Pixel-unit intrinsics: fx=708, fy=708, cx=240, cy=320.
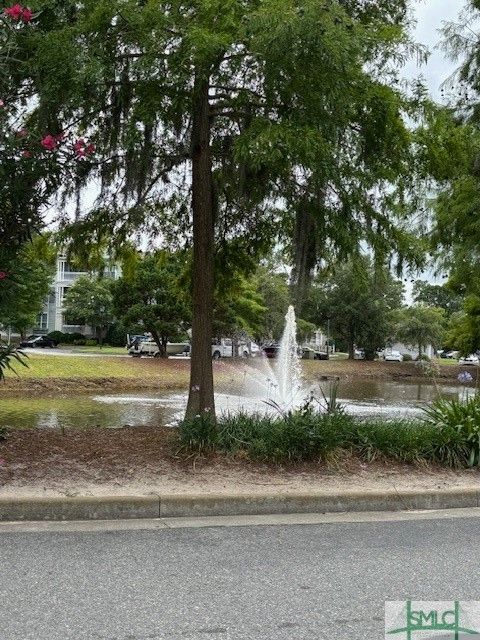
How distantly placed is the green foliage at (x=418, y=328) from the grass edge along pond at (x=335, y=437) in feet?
154

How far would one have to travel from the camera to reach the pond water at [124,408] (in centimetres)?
1525

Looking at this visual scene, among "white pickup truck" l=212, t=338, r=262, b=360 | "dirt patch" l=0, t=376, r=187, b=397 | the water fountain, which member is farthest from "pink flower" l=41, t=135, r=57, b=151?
"white pickup truck" l=212, t=338, r=262, b=360

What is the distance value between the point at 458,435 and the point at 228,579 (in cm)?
459

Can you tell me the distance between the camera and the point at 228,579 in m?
4.88

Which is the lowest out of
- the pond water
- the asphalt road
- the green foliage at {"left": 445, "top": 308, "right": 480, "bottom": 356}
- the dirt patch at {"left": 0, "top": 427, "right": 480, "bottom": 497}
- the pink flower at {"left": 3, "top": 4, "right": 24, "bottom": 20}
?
the pond water

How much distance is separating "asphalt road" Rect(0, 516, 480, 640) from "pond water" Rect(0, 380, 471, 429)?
729cm

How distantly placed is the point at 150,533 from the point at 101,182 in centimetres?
564

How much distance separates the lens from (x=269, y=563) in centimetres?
527

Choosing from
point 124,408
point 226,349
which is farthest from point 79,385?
point 226,349

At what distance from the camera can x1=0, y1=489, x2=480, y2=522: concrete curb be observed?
20.7 feet

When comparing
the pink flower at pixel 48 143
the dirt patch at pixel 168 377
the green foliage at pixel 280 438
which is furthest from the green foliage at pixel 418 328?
the pink flower at pixel 48 143

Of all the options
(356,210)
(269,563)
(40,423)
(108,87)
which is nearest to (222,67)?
(108,87)

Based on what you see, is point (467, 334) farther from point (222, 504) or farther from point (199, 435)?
point (222, 504)

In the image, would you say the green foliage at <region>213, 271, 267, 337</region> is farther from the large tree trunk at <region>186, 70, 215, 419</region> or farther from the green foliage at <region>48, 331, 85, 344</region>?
the large tree trunk at <region>186, 70, 215, 419</region>
